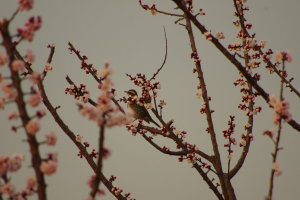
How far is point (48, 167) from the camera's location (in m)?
1.52

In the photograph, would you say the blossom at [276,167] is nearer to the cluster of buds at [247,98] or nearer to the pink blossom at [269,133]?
the pink blossom at [269,133]

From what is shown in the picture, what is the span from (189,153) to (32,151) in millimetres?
2656

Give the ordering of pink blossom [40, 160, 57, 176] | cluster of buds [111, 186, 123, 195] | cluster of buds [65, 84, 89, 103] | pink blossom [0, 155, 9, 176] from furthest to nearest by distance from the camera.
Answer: cluster of buds [65, 84, 89, 103] → cluster of buds [111, 186, 123, 195] → pink blossom [0, 155, 9, 176] → pink blossom [40, 160, 57, 176]

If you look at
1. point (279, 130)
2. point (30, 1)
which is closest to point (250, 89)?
point (279, 130)

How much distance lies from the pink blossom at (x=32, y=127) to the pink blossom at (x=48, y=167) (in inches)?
7.9

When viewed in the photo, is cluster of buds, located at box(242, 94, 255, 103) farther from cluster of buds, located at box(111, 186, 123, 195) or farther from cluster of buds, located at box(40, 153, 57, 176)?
cluster of buds, located at box(40, 153, 57, 176)

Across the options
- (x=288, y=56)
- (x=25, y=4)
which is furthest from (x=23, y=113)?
(x=288, y=56)

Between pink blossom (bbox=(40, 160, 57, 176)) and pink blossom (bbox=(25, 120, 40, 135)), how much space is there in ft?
0.66

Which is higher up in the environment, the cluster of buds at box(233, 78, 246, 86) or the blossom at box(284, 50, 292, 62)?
the cluster of buds at box(233, 78, 246, 86)

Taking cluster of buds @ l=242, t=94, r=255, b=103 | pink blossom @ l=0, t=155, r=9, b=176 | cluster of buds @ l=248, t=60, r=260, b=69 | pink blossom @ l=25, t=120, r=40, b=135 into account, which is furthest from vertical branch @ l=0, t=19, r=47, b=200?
cluster of buds @ l=248, t=60, r=260, b=69

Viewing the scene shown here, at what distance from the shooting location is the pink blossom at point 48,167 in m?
1.51

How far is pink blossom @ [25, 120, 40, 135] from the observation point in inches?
55.3

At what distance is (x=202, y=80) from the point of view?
3871 mm

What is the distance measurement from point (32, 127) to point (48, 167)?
0.25 meters
